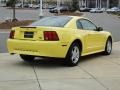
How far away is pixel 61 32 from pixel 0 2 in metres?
148

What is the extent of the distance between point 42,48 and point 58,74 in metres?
1.08

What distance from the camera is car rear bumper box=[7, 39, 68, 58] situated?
10516 millimetres

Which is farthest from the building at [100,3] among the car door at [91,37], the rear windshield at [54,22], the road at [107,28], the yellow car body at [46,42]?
the yellow car body at [46,42]

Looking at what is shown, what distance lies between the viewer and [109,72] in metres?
10.0

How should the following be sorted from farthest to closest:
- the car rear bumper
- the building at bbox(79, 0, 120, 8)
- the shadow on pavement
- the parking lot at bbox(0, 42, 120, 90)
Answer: the building at bbox(79, 0, 120, 8)
the shadow on pavement
the car rear bumper
the parking lot at bbox(0, 42, 120, 90)

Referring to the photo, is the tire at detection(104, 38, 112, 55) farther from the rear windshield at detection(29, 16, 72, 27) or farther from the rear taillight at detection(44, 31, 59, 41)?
the rear taillight at detection(44, 31, 59, 41)

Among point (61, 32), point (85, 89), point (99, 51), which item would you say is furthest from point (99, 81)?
point (99, 51)

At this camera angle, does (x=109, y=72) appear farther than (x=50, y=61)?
No

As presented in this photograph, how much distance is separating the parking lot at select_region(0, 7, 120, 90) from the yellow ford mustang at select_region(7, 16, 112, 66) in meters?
0.35

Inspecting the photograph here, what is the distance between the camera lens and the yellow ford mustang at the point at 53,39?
10.6 metres

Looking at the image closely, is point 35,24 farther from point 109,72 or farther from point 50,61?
point 109,72

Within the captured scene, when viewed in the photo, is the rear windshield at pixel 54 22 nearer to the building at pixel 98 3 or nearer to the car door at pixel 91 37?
the car door at pixel 91 37

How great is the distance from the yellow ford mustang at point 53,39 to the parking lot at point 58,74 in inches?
13.9

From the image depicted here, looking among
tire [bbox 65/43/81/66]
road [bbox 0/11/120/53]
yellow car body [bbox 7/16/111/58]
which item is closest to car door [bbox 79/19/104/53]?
yellow car body [bbox 7/16/111/58]
